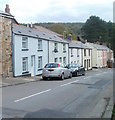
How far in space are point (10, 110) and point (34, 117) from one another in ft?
5.11

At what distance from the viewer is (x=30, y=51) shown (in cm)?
3450

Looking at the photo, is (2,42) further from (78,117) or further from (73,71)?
(78,117)

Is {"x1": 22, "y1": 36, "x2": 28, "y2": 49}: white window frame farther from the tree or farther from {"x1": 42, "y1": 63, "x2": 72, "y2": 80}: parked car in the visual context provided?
the tree

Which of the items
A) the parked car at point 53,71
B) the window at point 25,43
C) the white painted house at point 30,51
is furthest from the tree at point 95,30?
the parked car at point 53,71

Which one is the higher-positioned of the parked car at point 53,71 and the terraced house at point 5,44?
the terraced house at point 5,44

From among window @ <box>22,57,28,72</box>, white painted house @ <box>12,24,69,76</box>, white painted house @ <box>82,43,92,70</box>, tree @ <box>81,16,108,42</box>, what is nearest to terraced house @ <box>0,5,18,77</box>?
white painted house @ <box>12,24,69,76</box>

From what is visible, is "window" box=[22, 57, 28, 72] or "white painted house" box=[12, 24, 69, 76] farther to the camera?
"window" box=[22, 57, 28, 72]

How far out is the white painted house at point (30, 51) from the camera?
100 feet

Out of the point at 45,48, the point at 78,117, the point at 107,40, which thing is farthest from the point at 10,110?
the point at 107,40

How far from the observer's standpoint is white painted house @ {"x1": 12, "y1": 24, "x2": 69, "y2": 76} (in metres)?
30.6

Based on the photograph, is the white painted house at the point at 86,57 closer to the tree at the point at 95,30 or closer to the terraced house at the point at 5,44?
the terraced house at the point at 5,44

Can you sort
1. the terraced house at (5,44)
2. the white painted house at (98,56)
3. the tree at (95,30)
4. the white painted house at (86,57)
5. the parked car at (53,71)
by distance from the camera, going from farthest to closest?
the tree at (95,30) < the white painted house at (98,56) < the white painted house at (86,57) < the parked car at (53,71) < the terraced house at (5,44)

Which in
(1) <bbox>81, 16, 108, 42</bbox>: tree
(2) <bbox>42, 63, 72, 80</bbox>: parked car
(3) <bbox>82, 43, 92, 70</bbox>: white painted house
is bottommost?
(2) <bbox>42, 63, 72, 80</bbox>: parked car

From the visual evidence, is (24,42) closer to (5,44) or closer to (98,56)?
(5,44)
